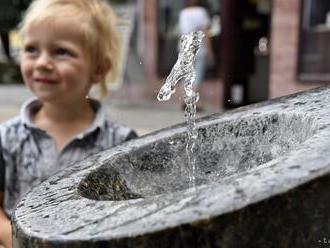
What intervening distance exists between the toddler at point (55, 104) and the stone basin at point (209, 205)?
586mm

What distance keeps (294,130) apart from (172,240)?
0.57 m

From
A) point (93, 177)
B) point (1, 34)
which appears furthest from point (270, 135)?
point (1, 34)

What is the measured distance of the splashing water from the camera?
5.12 feet

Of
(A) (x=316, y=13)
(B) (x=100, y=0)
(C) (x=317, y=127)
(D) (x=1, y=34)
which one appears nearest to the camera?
(C) (x=317, y=127)

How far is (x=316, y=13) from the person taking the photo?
7.75 meters

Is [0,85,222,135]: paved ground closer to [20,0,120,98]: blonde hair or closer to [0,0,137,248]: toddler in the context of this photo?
[20,0,120,98]: blonde hair

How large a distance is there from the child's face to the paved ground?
4276mm

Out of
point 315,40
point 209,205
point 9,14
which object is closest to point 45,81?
point 209,205

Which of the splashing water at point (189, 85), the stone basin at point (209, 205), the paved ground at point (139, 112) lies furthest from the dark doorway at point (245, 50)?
the stone basin at point (209, 205)

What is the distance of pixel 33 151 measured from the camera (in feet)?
6.61

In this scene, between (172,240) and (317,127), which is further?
(317,127)

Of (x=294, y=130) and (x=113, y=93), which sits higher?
(x=294, y=130)

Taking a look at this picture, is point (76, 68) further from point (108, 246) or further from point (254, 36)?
point (254, 36)

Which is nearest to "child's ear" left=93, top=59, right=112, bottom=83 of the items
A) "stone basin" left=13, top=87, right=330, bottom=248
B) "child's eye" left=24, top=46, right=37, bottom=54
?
"child's eye" left=24, top=46, right=37, bottom=54
